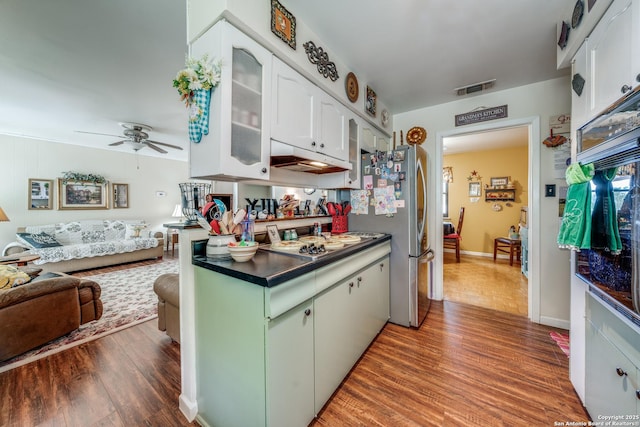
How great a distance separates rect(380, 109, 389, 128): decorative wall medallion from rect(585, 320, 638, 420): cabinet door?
2538 mm

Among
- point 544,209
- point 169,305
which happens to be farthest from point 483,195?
point 169,305

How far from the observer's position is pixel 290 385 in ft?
3.71

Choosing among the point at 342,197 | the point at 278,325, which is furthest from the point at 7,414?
the point at 342,197

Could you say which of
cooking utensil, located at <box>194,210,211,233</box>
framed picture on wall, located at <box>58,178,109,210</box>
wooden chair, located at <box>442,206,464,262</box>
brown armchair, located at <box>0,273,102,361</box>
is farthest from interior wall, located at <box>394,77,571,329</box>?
framed picture on wall, located at <box>58,178,109,210</box>

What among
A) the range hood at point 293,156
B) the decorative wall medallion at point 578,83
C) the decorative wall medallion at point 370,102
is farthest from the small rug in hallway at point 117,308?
the decorative wall medallion at point 578,83

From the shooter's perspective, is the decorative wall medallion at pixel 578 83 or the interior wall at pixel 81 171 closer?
the decorative wall medallion at pixel 578 83

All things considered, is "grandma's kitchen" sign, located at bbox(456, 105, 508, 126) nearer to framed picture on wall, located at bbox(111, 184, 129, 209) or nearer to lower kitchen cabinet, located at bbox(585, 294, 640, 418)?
lower kitchen cabinet, located at bbox(585, 294, 640, 418)

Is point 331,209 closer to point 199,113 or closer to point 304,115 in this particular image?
point 304,115

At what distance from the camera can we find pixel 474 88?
256 centimetres

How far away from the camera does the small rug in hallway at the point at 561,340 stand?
196 cm

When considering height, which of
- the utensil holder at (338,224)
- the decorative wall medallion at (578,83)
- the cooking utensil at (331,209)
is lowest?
the utensil holder at (338,224)

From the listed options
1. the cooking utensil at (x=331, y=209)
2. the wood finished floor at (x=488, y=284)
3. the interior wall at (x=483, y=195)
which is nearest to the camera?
the cooking utensil at (x=331, y=209)

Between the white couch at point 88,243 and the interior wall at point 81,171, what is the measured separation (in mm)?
285

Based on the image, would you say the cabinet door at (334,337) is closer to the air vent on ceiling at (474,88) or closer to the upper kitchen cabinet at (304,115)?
the upper kitchen cabinet at (304,115)
